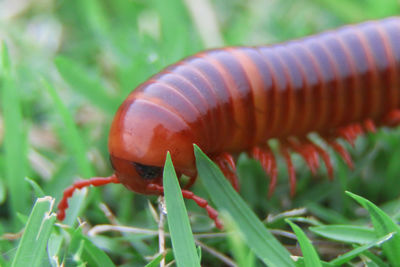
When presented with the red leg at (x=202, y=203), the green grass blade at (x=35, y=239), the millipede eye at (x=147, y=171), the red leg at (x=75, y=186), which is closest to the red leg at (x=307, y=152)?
the red leg at (x=202, y=203)

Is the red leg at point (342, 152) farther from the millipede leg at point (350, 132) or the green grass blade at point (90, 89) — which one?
the green grass blade at point (90, 89)

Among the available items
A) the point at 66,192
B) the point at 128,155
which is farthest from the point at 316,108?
the point at 66,192

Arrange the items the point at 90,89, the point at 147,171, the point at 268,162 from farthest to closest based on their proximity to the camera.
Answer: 1. the point at 90,89
2. the point at 268,162
3. the point at 147,171

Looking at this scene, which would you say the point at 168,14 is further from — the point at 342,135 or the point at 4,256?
the point at 4,256

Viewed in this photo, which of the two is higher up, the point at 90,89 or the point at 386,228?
the point at 90,89

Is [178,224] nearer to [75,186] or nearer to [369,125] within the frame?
[75,186]

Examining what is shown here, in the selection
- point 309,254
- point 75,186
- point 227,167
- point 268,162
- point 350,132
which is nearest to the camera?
point 309,254

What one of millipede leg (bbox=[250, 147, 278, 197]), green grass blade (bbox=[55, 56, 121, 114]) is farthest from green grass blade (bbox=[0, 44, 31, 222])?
millipede leg (bbox=[250, 147, 278, 197])

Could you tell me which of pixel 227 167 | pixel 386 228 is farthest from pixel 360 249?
pixel 227 167
